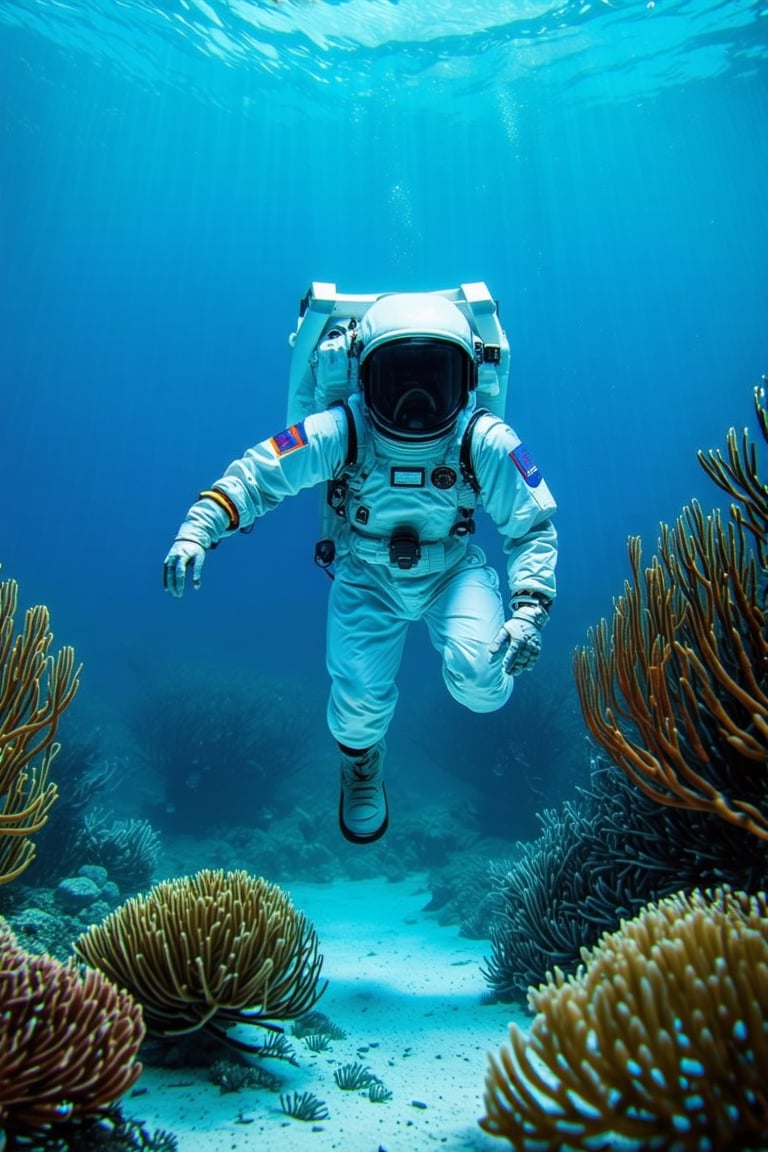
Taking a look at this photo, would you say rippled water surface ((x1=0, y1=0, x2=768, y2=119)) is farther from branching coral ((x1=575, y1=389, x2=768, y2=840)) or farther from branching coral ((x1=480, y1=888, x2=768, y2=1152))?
branching coral ((x1=480, y1=888, x2=768, y2=1152))

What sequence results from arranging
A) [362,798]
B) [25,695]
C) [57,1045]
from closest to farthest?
[57,1045] < [25,695] < [362,798]

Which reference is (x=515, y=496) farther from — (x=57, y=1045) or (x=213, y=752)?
(x=213, y=752)

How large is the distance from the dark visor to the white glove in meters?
1.46

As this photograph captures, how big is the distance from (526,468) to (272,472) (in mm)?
1680

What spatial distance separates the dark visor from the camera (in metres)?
4.04

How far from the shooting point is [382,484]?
14.1 ft

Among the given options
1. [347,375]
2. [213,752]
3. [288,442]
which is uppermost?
[213,752]

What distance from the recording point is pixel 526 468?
4.12 metres

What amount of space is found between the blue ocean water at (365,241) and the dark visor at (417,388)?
7890 mm

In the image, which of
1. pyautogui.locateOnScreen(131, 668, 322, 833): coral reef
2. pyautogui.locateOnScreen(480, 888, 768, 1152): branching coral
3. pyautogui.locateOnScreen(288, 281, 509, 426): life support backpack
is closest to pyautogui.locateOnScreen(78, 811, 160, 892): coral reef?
pyautogui.locateOnScreen(131, 668, 322, 833): coral reef

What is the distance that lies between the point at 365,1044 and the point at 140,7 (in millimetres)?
25917

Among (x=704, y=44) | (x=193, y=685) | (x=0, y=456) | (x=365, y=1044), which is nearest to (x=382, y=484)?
(x=365, y=1044)

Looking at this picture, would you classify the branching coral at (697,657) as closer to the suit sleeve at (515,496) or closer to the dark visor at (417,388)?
the suit sleeve at (515,496)

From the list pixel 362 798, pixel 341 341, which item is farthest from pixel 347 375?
pixel 362 798
